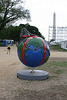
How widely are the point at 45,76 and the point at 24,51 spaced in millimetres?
1481

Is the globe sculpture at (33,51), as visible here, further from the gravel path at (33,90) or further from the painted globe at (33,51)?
the gravel path at (33,90)

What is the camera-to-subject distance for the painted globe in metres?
7.48

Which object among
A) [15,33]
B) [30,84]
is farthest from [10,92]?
[15,33]

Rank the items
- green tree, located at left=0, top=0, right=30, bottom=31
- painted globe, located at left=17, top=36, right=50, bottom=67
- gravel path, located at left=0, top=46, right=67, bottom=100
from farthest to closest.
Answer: green tree, located at left=0, top=0, right=30, bottom=31 < painted globe, located at left=17, top=36, right=50, bottom=67 < gravel path, located at left=0, top=46, right=67, bottom=100

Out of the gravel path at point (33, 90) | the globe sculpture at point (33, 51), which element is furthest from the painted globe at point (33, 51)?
the gravel path at point (33, 90)

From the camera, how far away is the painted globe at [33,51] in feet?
24.5

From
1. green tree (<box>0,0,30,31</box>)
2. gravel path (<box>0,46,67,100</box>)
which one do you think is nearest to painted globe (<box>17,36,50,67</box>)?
gravel path (<box>0,46,67,100</box>)

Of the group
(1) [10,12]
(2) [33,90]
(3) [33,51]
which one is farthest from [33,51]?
(1) [10,12]

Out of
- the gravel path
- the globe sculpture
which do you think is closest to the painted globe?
the globe sculpture

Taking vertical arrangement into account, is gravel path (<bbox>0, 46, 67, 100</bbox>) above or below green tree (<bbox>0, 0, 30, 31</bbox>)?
below

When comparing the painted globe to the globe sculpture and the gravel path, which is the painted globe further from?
the gravel path

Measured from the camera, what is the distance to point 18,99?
509cm

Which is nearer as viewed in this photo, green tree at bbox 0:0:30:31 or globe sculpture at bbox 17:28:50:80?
globe sculpture at bbox 17:28:50:80

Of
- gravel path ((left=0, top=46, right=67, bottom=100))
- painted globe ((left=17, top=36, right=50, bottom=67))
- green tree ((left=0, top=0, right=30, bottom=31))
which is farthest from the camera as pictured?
green tree ((left=0, top=0, right=30, bottom=31))
